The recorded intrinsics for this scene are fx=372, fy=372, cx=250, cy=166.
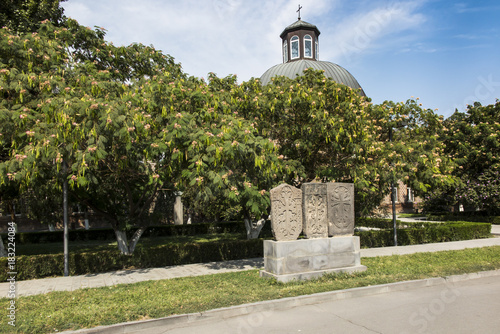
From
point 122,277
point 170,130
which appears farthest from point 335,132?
point 122,277

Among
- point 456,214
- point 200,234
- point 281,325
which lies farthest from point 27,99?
point 456,214

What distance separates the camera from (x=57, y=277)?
37.8 ft

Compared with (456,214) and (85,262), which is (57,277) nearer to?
(85,262)

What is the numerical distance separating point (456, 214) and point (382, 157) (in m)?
24.0

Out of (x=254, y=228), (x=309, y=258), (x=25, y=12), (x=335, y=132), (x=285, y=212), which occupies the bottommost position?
(x=254, y=228)

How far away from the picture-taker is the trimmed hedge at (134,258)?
11.4m

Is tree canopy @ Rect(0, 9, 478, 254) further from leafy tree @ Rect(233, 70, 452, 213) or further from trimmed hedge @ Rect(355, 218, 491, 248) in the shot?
trimmed hedge @ Rect(355, 218, 491, 248)

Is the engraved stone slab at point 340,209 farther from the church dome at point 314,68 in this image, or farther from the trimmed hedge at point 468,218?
the church dome at point 314,68

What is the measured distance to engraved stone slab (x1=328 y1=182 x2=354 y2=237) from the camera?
10250 mm

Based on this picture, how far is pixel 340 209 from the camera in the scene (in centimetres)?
1038

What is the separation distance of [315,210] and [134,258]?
6.50 m

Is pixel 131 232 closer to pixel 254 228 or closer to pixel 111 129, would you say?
pixel 254 228

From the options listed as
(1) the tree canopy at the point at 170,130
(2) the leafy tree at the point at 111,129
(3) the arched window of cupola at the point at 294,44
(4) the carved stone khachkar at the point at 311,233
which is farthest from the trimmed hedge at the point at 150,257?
(3) the arched window of cupola at the point at 294,44

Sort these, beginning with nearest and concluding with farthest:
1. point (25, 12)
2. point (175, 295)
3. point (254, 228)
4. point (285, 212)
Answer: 1. point (175, 295)
2. point (285, 212)
3. point (25, 12)
4. point (254, 228)
